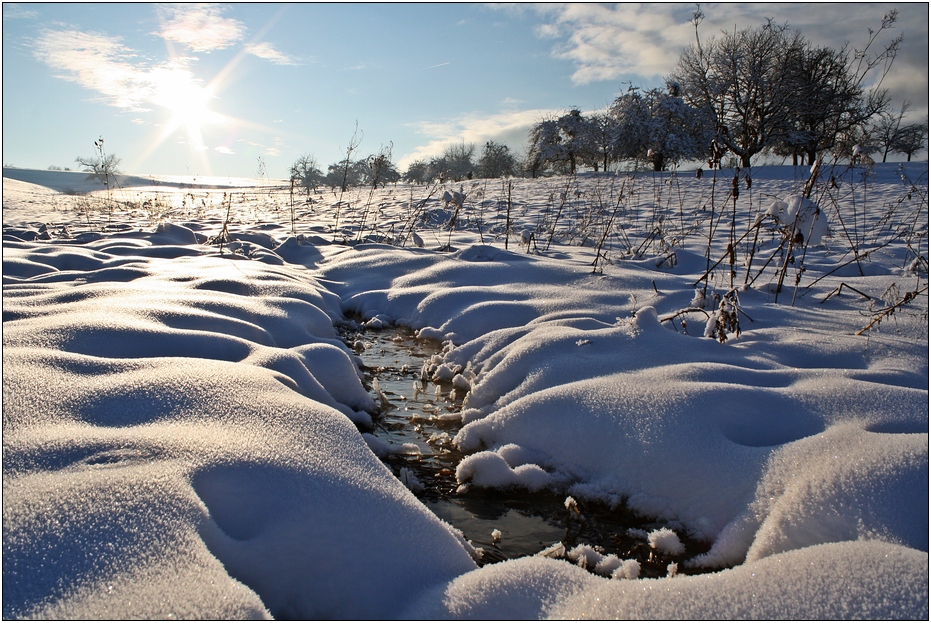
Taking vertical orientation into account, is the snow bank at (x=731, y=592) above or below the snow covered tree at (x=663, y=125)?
below

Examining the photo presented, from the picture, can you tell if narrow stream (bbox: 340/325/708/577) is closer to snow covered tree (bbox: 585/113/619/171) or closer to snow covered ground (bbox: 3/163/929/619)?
snow covered ground (bbox: 3/163/929/619)

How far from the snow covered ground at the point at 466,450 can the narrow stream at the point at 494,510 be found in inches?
2.1

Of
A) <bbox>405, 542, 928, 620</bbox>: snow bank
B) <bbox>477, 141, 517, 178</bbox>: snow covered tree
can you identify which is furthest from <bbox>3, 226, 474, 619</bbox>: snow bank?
<bbox>477, 141, 517, 178</bbox>: snow covered tree

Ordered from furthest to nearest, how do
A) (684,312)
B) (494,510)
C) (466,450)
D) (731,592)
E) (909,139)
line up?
(909,139)
(684,312)
(466,450)
(494,510)
(731,592)

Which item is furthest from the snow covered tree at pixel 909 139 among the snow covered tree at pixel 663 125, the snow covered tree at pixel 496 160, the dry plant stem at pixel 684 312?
the dry plant stem at pixel 684 312

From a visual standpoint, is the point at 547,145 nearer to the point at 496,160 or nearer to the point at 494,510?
the point at 496,160

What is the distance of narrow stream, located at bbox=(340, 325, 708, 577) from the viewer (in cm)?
136

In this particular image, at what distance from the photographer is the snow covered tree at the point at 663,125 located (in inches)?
760

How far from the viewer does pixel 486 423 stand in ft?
6.26

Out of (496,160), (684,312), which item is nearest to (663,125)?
(496,160)

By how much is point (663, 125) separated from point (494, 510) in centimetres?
2108

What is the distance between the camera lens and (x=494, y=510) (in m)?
1.53

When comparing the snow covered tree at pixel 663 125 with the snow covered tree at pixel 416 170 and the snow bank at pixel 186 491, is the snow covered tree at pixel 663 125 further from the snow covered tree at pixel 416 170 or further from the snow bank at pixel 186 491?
the snow bank at pixel 186 491

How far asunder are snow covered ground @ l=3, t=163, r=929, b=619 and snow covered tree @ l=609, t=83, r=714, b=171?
18.1 metres
